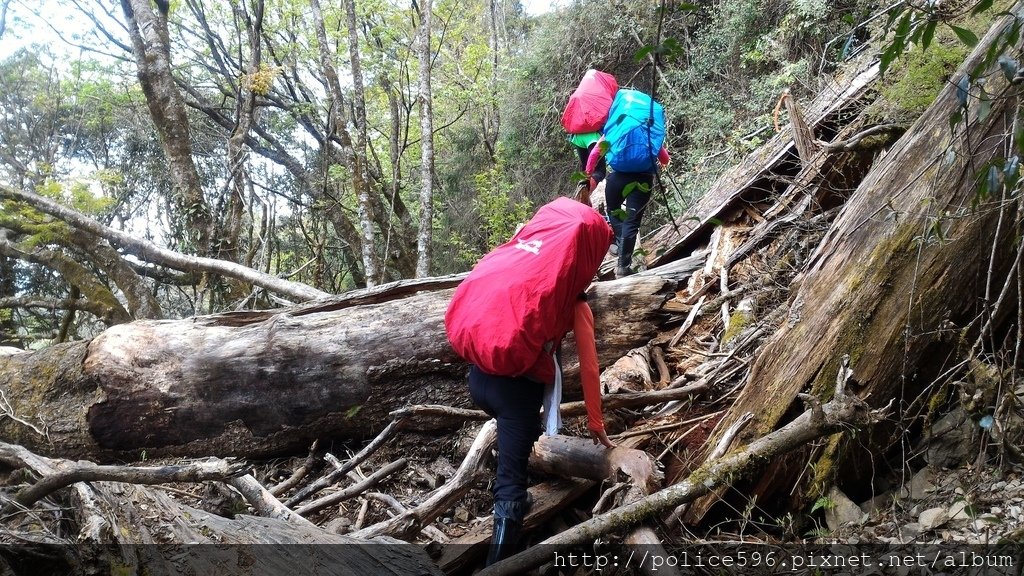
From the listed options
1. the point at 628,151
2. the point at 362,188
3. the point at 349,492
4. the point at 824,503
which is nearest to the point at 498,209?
the point at 362,188

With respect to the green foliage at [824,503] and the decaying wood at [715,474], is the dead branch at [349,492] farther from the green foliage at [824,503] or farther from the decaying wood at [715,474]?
the green foliage at [824,503]

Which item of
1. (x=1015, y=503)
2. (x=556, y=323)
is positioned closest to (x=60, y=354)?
(x=556, y=323)

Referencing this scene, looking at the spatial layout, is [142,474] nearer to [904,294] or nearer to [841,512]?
[841,512]

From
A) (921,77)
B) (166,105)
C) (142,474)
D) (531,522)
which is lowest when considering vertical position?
(531,522)

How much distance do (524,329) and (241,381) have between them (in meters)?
2.56

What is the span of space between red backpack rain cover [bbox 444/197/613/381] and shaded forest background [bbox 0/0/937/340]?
2970 millimetres

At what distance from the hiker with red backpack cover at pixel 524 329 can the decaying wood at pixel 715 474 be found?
1.10 feet

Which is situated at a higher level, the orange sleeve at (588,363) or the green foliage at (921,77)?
the green foliage at (921,77)

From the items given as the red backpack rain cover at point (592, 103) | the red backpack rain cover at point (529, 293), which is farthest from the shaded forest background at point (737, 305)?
the red backpack rain cover at point (529, 293)

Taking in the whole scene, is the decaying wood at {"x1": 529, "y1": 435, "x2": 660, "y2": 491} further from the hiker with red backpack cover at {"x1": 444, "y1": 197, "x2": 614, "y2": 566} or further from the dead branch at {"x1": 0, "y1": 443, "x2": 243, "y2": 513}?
the dead branch at {"x1": 0, "y1": 443, "x2": 243, "y2": 513}

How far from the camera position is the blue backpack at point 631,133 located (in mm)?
4789

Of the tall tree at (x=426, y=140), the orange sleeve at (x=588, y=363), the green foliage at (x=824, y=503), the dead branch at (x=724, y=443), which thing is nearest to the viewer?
the green foliage at (x=824, y=503)

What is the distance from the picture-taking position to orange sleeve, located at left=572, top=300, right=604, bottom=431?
10.3ft

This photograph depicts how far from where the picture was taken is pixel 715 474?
2.80 metres
